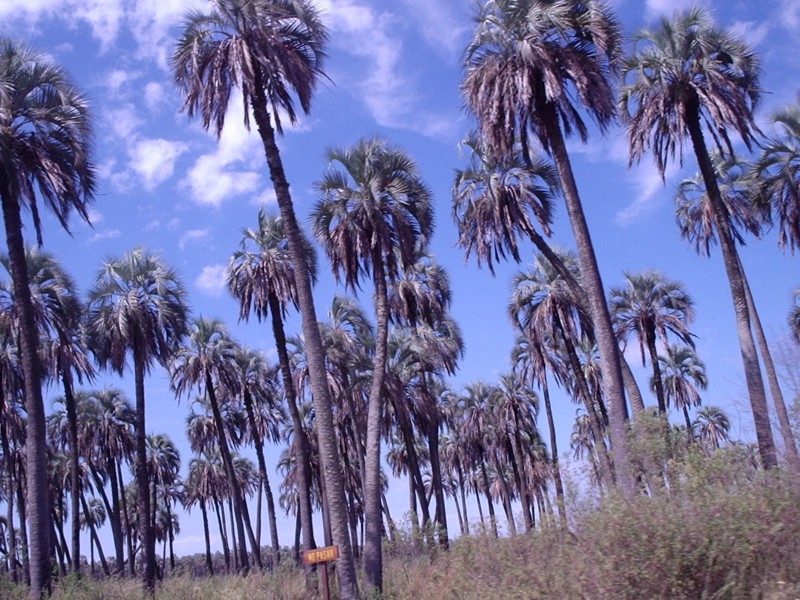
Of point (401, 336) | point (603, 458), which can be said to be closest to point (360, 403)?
point (401, 336)

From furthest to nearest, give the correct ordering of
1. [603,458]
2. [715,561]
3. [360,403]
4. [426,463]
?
[426,463] → [360,403] → [603,458] → [715,561]

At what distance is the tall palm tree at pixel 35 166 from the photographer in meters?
18.5

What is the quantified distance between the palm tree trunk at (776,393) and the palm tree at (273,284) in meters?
14.3

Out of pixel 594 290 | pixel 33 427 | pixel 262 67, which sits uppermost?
pixel 262 67

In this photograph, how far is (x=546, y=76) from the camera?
1958cm

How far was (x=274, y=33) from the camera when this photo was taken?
66.1 feet

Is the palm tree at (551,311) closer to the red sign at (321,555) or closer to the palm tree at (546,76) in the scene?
the palm tree at (546,76)

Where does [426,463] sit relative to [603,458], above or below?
above

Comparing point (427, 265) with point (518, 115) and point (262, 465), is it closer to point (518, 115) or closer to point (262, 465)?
point (518, 115)

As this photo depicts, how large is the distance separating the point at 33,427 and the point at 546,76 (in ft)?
47.0

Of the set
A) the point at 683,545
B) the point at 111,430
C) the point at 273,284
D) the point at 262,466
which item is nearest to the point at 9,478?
the point at 111,430

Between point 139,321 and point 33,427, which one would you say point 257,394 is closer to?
point 139,321

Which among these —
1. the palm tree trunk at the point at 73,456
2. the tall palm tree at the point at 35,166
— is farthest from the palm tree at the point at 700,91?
the palm tree trunk at the point at 73,456

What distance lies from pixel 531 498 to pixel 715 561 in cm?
5094
